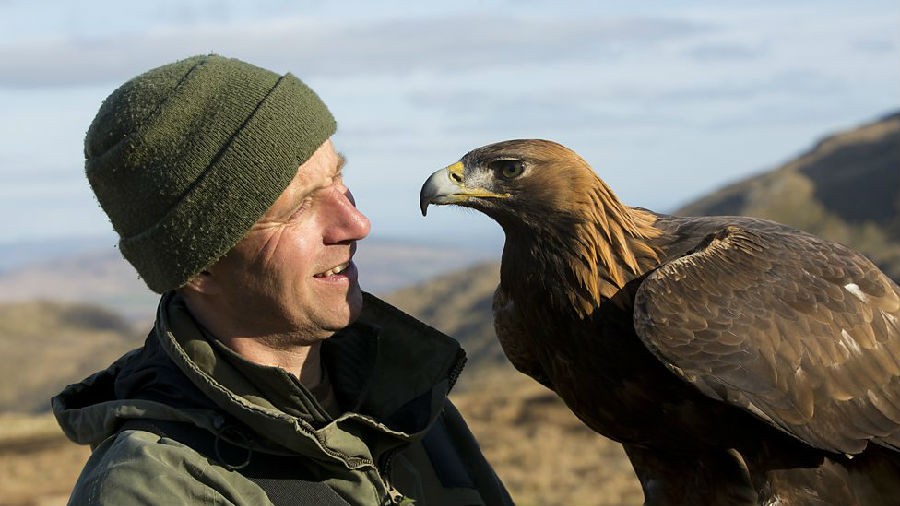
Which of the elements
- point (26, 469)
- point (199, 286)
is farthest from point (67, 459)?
point (199, 286)

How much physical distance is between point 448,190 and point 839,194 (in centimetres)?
4903

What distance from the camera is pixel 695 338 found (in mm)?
4371

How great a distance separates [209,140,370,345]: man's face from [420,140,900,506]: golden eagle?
25.0 inches

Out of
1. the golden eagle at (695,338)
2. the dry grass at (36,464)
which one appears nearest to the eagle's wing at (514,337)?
the golden eagle at (695,338)

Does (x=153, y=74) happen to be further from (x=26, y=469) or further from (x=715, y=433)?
(x=26, y=469)

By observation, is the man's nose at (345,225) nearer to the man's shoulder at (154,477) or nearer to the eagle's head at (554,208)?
the eagle's head at (554,208)

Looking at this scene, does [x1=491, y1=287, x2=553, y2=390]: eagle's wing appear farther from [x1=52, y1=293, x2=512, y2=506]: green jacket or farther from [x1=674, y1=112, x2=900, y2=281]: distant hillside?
[x1=674, y1=112, x2=900, y2=281]: distant hillside

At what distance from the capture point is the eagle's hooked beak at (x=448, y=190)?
14.8 ft

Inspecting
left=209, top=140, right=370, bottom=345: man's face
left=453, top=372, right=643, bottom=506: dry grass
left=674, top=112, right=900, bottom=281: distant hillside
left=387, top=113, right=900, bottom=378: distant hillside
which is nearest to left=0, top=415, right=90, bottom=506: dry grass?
left=453, top=372, right=643, bottom=506: dry grass

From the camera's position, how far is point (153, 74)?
383 cm

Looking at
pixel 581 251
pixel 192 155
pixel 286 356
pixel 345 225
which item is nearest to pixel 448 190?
pixel 581 251

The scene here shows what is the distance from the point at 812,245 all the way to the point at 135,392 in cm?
296

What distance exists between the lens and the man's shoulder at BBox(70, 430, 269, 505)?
3271mm

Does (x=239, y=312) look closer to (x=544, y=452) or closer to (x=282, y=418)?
(x=282, y=418)
